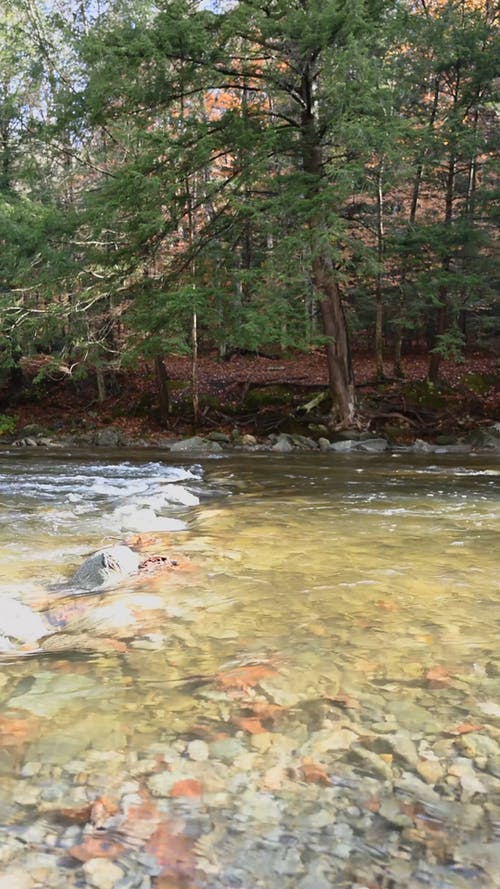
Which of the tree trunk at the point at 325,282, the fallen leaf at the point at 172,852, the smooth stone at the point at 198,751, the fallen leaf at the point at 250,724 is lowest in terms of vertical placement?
the fallen leaf at the point at 172,852

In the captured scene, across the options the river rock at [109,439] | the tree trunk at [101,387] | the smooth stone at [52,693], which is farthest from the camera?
the tree trunk at [101,387]

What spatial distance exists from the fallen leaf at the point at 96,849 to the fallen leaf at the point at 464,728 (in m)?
1.37

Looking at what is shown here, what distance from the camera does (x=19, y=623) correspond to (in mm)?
3711

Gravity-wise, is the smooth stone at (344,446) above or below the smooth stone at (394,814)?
above

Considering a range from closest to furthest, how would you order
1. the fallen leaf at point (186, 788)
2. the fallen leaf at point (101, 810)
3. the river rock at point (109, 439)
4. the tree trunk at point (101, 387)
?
the fallen leaf at point (101, 810)
the fallen leaf at point (186, 788)
the river rock at point (109, 439)
the tree trunk at point (101, 387)

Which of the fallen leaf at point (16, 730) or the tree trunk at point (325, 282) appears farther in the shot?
the tree trunk at point (325, 282)

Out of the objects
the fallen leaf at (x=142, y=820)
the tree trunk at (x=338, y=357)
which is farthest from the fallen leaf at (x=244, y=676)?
the tree trunk at (x=338, y=357)

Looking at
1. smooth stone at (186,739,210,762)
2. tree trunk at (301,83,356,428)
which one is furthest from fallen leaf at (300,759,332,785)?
tree trunk at (301,83,356,428)

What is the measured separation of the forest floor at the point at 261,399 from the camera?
16.4m

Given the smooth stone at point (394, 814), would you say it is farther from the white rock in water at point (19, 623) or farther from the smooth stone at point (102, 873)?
the white rock in water at point (19, 623)

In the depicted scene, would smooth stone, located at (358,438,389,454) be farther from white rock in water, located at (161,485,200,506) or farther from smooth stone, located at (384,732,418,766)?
smooth stone, located at (384,732,418,766)

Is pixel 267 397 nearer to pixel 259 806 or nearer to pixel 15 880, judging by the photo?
pixel 259 806

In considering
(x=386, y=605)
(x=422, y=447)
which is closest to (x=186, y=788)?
(x=386, y=605)

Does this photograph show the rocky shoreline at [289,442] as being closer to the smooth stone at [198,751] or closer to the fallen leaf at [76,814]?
the smooth stone at [198,751]
